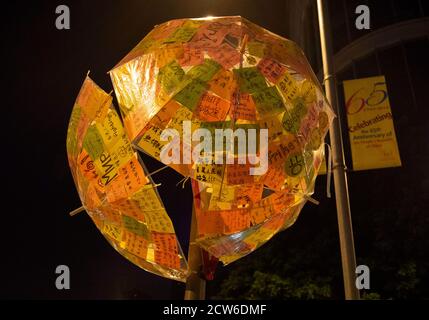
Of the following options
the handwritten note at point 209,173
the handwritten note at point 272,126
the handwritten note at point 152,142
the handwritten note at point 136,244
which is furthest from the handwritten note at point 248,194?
the handwritten note at point 136,244

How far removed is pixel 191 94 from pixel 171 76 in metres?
0.27

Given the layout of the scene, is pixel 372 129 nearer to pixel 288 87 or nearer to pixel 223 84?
pixel 288 87

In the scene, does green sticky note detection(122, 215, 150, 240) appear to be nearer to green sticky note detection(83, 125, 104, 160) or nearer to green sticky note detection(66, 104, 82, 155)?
green sticky note detection(83, 125, 104, 160)

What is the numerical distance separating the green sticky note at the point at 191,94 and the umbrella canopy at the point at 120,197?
0.55m

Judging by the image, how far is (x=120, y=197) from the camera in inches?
134

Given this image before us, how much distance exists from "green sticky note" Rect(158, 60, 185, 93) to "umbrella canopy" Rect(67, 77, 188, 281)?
1.58ft

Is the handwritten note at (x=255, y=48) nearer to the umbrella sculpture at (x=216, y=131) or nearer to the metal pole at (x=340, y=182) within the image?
the umbrella sculpture at (x=216, y=131)

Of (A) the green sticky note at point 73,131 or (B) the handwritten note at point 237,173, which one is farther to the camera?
(A) the green sticky note at point 73,131

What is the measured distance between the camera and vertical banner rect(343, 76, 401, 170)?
6.76 meters

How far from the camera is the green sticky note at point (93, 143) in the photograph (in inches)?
136

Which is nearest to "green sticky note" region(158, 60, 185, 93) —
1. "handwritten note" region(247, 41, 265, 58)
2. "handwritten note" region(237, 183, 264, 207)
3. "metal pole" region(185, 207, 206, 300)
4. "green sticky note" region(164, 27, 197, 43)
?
"green sticky note" region(164, 27, 197, 43)

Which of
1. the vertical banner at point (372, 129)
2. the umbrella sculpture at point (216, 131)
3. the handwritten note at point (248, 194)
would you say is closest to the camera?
the umbrella sculpture at point (216, 131)

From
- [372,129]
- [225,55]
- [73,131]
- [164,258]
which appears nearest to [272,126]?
[225,55]

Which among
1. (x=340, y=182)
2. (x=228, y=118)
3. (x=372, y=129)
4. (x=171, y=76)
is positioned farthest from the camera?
(x=372, y=129)
